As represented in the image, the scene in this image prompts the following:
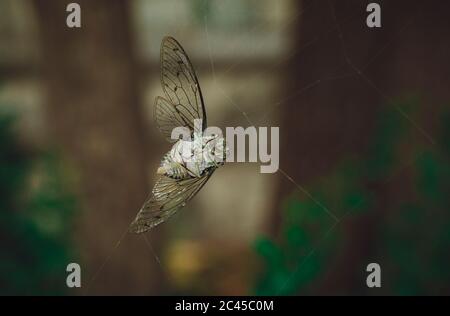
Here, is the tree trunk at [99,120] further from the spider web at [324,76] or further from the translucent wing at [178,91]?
the translucent wing at [178,91]

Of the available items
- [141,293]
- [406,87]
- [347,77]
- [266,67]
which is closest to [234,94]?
[266,67]

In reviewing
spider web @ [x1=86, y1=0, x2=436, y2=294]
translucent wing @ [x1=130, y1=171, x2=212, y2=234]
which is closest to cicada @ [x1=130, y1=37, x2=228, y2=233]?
translucent wing @ [x1=130, y1=171, x2=212, y2=234]

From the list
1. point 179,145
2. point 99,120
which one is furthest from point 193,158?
point 99,120

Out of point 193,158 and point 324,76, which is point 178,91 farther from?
point 324,76

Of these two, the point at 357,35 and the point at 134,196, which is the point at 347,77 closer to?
the point at 357,35

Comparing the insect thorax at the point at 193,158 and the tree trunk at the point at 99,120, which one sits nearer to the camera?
the insect thorax at the point at 193,158

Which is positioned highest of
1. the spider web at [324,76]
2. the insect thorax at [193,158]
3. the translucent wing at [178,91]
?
the spider web at [324,76]

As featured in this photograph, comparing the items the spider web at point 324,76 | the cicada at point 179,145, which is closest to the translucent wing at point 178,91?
the cicada at point 179,145
